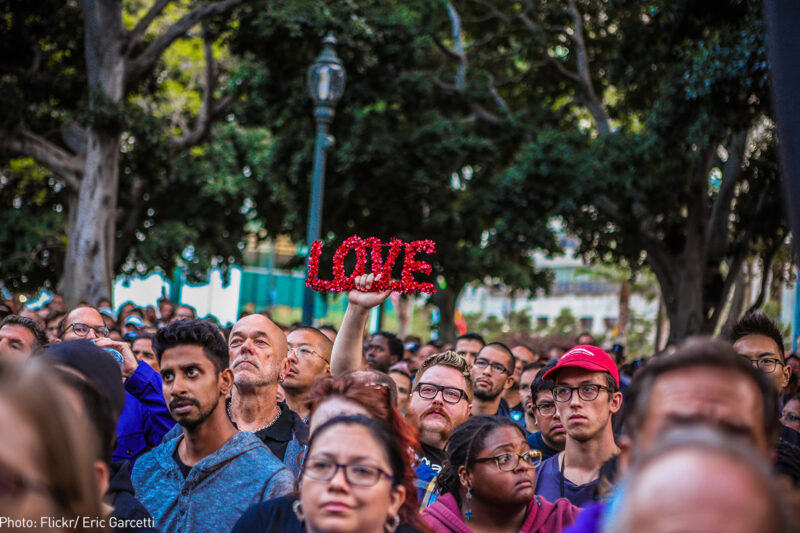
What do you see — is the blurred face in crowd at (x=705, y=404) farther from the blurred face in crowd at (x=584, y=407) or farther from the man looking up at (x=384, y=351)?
the man looking up at (x=384, y=351)

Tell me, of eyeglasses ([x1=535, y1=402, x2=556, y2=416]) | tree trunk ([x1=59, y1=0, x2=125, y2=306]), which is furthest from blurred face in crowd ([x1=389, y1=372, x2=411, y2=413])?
tree trunk ([x1=59, y1=0, x2=125, y2=306])

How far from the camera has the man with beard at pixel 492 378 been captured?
770cm

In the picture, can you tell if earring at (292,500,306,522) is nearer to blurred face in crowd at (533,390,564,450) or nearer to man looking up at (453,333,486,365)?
blurred face in crowd at (533,390,564,450)

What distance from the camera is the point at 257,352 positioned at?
573cm

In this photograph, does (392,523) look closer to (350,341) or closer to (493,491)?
(493,491)

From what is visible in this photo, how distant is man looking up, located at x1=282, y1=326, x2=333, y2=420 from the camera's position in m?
6.59

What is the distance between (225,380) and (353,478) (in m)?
1.88

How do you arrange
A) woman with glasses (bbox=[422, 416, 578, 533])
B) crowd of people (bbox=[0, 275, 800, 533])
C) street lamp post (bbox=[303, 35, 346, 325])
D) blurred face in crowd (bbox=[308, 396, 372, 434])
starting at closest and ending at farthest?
crowd of people (bbox=[0, 275, 800, 533]) → blurred face in crowd (bbox=[308, 396, 372, 434]) → woman with glasses (bbox=[422, 416, 578, 533]) → street lamp post (bbox=[303, 35, 346, 325])

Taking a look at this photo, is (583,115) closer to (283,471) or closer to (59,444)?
(283,471)

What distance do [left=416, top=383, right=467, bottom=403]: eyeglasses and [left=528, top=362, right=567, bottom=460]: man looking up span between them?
57 centimetres

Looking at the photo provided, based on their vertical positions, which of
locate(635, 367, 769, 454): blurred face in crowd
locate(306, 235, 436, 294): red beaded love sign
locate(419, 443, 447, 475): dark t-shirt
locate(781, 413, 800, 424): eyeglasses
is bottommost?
locate(419, 443, 447, 475): dark t-shirt

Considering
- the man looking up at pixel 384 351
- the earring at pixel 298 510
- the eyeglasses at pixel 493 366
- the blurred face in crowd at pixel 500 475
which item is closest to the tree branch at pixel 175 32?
the man looking up at pixel 384 351

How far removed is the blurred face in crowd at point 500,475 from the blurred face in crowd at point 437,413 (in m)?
1.29

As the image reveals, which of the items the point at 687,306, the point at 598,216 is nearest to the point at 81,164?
the point at 598,216
